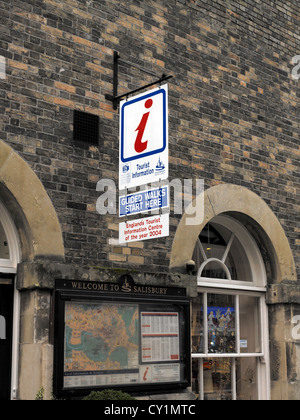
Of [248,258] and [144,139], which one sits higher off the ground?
[144,139]

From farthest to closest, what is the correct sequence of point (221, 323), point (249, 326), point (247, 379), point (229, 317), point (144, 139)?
point (249, 326)
point (247, 379)
point (229, 317)
point (221, 323)
point (144, 139)

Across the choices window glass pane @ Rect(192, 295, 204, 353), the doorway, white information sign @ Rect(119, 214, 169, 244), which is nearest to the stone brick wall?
white information sign @ Rect(119, 214, 169, 244)

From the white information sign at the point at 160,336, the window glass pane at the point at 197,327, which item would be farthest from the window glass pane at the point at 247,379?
the white information sign at the point at 160,336

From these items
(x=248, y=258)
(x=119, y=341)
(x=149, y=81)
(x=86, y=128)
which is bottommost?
(x=119, y=341)

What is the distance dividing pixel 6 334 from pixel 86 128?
8.27ft

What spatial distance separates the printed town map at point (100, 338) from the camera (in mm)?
6836

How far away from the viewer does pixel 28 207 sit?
6.76m

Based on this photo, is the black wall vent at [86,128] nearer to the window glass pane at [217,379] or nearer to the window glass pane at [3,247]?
the window glass pane at [3,247]

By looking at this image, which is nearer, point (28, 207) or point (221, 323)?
point (28, 207)

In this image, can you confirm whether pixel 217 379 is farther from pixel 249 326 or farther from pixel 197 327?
pixel 249 326

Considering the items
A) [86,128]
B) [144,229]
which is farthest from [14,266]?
[86,128]

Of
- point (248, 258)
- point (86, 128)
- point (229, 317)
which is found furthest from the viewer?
→ point (248, 258)
